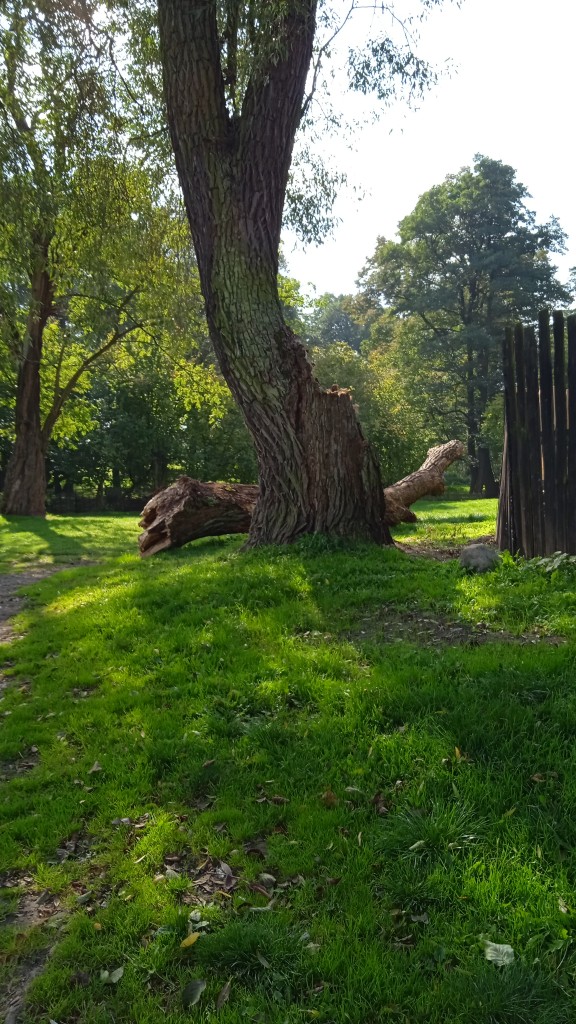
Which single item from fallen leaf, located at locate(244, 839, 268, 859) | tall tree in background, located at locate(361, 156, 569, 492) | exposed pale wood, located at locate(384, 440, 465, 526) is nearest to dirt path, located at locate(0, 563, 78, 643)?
fallen leaf, located at locate(244, 839, 268, 859)

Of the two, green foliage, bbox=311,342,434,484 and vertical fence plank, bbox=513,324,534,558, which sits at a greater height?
green foliage, bbox=311,342,434,484

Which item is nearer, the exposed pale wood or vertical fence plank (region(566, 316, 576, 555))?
vertical fence plank (region(566, 316, 576, 555))

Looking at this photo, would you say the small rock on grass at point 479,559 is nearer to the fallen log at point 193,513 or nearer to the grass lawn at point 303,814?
the grass lawn at point 303,814

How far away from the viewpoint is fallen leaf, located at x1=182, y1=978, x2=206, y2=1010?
7.77 ft

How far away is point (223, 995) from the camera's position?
239 centimetres

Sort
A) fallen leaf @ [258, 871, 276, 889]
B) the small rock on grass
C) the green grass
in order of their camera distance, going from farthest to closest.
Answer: the green grass → the small rock on grass → fallen leaf @ [258, 871, 276, 889]

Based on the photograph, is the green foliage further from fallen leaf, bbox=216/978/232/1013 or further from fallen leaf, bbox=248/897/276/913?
fallen leaf, bbox=216/978/232/1013

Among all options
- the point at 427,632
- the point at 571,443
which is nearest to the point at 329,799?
the point at 427,632

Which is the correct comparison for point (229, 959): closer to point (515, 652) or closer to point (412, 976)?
point (412, 976)

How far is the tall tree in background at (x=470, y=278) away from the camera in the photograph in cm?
3444

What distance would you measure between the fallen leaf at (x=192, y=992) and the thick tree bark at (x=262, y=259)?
6.28 meters

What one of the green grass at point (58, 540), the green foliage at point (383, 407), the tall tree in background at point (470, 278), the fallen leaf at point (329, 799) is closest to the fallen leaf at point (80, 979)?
the fallen leaf at point (329, 799)

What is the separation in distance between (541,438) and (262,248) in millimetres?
4308

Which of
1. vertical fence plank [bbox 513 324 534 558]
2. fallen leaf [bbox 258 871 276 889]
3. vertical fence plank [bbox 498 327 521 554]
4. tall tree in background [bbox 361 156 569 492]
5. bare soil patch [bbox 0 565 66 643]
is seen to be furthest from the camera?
tall tree in background [bbox 361 156 569 492]
